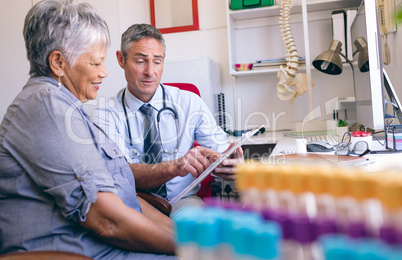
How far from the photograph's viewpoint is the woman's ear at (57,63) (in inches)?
44.6

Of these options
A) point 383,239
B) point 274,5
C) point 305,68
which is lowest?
point 383,239

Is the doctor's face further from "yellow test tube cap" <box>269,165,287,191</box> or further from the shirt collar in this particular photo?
"yellow test tube cap" <box>269,165,287,191</box>

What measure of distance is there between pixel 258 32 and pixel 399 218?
10.0ft

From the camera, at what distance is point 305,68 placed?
290cm

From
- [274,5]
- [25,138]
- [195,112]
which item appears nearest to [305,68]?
[274,5]

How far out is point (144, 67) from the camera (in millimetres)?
2064

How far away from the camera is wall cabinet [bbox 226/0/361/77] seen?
9.93 ft

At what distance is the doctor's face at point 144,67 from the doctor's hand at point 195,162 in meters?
0.61

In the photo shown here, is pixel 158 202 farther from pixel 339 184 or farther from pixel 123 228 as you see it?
pixel 339 184

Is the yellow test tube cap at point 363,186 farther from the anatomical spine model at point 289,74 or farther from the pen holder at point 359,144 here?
the anatomical spine model at point 289,74

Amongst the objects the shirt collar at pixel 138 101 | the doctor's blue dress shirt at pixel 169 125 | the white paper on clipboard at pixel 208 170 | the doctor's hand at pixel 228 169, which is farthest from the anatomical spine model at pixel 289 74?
the white paper on clipboard at pixel 208 170

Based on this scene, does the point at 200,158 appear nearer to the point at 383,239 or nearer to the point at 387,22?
the point at 383,239

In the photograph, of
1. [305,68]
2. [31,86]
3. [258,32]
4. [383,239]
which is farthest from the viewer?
[258,32]

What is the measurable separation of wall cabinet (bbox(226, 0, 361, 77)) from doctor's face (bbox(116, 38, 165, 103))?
109 centimetres
